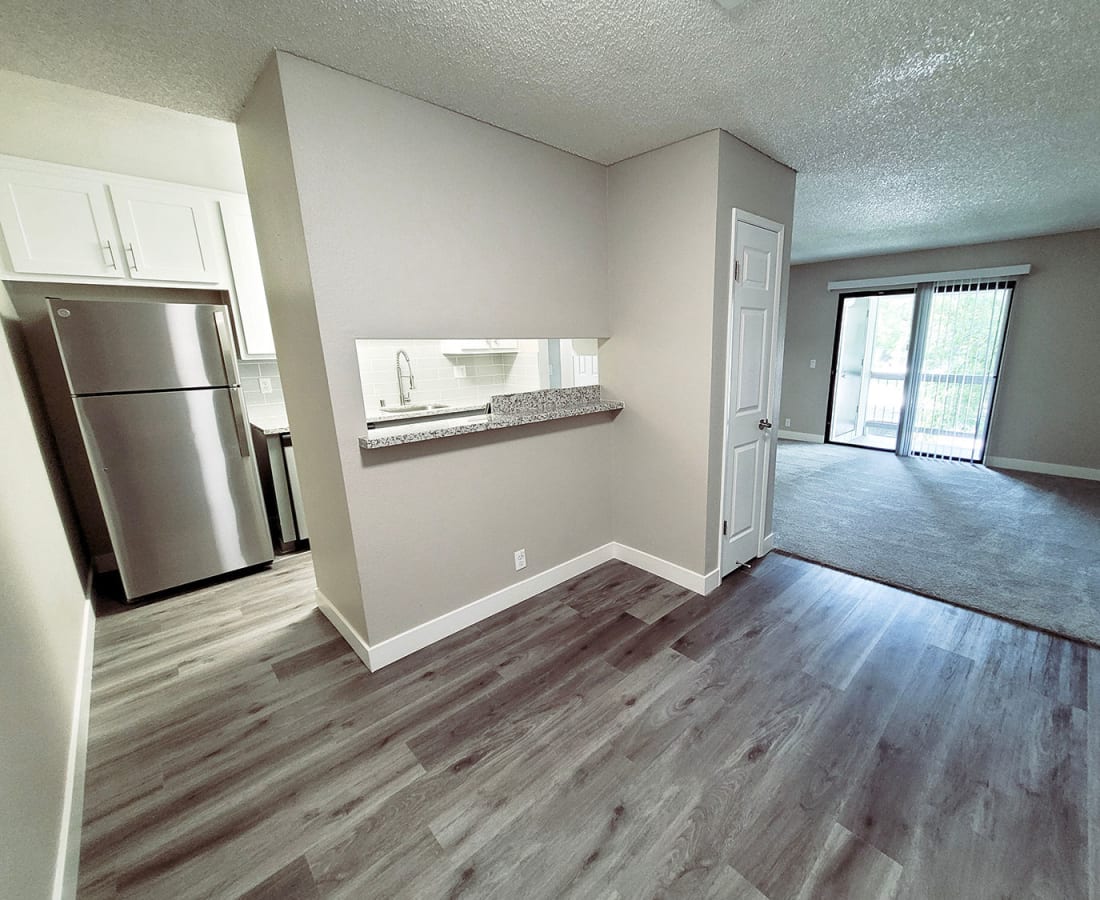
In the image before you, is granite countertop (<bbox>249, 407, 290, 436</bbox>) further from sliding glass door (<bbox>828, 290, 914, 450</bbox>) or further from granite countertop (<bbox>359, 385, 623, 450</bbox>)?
sliding glass door (<bbox>828, 290, 914, 450</bbox>)

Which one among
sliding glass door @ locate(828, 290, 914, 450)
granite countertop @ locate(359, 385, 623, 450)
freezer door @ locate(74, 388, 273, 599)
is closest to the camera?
granite countertop @ locate(359, 385, 623, 450)

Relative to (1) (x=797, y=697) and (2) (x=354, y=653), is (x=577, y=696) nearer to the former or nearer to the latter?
(1) (x=797, y=697)

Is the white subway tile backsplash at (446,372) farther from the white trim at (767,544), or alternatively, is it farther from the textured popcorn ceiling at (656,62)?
the white trim at (767,544)

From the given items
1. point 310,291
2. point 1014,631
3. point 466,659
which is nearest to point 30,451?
point 310,291

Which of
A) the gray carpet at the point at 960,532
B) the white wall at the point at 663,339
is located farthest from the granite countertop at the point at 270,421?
the gray carpet at the point at 960,532

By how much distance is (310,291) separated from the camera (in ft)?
5.65

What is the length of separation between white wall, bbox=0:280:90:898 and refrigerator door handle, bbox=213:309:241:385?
0.87m

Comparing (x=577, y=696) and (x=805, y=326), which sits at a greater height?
(x=805, y=326)

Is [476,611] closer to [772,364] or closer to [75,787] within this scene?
[75,787]

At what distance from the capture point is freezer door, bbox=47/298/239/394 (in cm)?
236

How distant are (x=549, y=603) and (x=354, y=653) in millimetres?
1026

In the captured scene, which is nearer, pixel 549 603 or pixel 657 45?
pixel 657 45

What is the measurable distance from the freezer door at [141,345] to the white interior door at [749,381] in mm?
2968

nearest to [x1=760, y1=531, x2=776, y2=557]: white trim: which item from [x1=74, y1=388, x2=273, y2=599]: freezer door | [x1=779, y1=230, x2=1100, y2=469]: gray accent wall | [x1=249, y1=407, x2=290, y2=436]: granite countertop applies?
[x1=249, y1=407, x2=290, y2=436]: granite countertop
